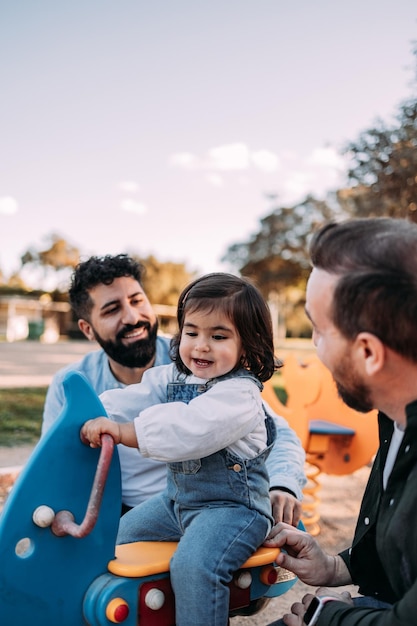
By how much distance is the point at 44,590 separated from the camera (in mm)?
1459

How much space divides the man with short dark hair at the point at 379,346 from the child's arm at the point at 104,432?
50 cm

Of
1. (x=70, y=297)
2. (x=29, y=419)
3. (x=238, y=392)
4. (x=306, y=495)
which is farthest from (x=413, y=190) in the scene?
(x=238, y=392)

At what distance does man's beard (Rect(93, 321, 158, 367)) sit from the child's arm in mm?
1305

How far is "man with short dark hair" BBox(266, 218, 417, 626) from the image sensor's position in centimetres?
124

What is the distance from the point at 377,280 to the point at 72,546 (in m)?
0.92

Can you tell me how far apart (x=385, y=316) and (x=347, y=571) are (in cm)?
83

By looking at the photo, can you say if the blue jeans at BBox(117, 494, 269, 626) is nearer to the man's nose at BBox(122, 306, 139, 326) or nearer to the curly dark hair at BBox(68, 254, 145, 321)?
the man's nose at BBox(122, 306, 139, 326)

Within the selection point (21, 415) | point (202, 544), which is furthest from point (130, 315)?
point (21, 415)

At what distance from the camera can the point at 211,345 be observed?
71.2 inches

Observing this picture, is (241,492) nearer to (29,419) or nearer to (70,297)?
(70,297)

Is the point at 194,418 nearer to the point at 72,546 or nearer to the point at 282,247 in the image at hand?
the point at 72,546

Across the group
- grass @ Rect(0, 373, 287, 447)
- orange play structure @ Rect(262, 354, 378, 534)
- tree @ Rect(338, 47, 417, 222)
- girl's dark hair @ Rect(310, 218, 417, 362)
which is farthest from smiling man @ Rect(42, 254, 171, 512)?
tree @ Rect(338, 47, 417, 222)

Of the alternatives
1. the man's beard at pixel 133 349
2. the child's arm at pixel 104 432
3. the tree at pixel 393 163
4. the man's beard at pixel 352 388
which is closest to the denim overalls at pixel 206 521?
the child's arm at pixel 104 432

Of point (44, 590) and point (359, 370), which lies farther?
point (44, 590)
